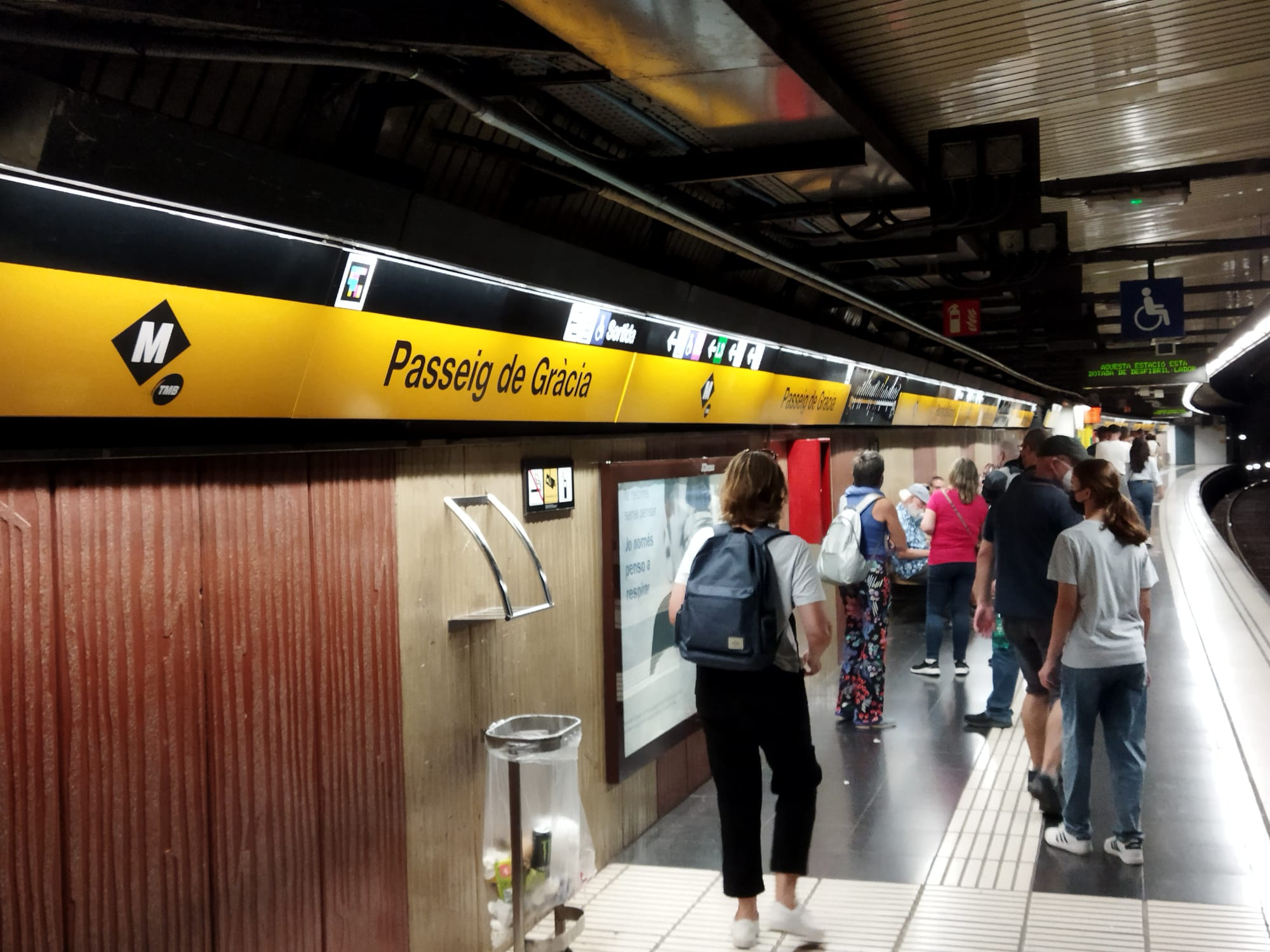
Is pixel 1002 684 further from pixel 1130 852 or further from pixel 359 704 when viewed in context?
pixel 359 704

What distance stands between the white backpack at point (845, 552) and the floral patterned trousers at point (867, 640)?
43 centimetres

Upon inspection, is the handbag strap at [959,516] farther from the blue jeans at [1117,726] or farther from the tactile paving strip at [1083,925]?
the tactile paving strip at [1083,925]

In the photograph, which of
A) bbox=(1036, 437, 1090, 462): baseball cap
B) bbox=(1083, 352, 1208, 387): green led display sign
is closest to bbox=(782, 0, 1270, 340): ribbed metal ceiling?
bbox=(1036, 437, 1090, 462): baseball cap

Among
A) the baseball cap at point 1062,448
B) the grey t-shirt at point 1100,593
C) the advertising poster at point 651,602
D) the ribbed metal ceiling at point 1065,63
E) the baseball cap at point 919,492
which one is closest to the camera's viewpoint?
the ribbed metal ceiling at point 1065,63

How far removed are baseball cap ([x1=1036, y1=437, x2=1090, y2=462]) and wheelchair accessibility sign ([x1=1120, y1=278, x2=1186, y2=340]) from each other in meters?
5.17

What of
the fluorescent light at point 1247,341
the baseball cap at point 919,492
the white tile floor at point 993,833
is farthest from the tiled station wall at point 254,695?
the fluorescent light at point 1247,341

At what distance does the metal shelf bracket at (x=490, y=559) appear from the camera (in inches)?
156

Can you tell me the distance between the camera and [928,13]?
11.7 feet

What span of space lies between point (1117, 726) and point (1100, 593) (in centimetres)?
59

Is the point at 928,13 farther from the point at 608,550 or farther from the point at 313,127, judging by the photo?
the point at 608,550

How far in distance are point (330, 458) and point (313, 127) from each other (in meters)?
1.01

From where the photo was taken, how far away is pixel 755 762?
13.4 feet

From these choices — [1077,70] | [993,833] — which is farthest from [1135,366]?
[1077,70]

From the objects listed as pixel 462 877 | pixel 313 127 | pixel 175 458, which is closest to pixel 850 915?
pixel 462 877
